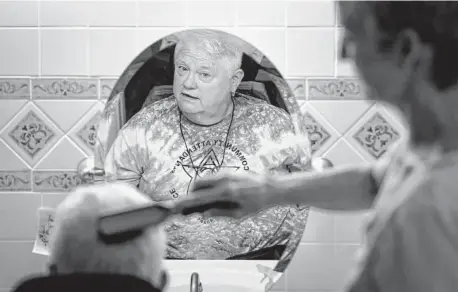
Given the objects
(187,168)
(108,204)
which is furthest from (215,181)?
(187,168)

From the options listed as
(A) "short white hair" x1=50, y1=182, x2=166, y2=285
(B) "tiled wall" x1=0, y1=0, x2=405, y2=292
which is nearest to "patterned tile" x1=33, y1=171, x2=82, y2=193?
(B) "tiled wall" x1=0, y1=0, x2=405, y2=292

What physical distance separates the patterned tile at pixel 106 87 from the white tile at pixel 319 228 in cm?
56

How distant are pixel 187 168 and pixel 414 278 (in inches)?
50.8

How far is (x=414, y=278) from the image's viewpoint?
0.25 m

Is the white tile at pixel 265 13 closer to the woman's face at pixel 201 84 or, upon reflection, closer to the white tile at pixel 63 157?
the woman's face at pixel 201 84

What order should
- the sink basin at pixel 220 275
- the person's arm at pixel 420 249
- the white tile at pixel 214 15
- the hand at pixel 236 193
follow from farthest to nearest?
the white tile at pixel 214 15 < the sink basin at pixel 220 275 < the hand at pixel 236 193 < the person's arm at pixel 420 249

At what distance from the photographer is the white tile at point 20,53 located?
1673mm

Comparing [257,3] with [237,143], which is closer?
[237,143]

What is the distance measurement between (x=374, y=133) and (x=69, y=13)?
0.78 metres

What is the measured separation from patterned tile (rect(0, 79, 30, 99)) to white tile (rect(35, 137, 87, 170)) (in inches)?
5.6

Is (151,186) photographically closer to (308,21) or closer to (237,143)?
(237,143)

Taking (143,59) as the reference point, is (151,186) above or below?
below

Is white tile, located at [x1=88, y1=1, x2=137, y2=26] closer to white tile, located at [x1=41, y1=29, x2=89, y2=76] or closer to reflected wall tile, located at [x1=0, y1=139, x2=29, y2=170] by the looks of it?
white tile, located at [x1=41, y1=29, x2=89, y2=76]

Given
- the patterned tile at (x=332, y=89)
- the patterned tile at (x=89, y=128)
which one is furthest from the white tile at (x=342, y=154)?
the patterned tile at (x=89, y=128)
